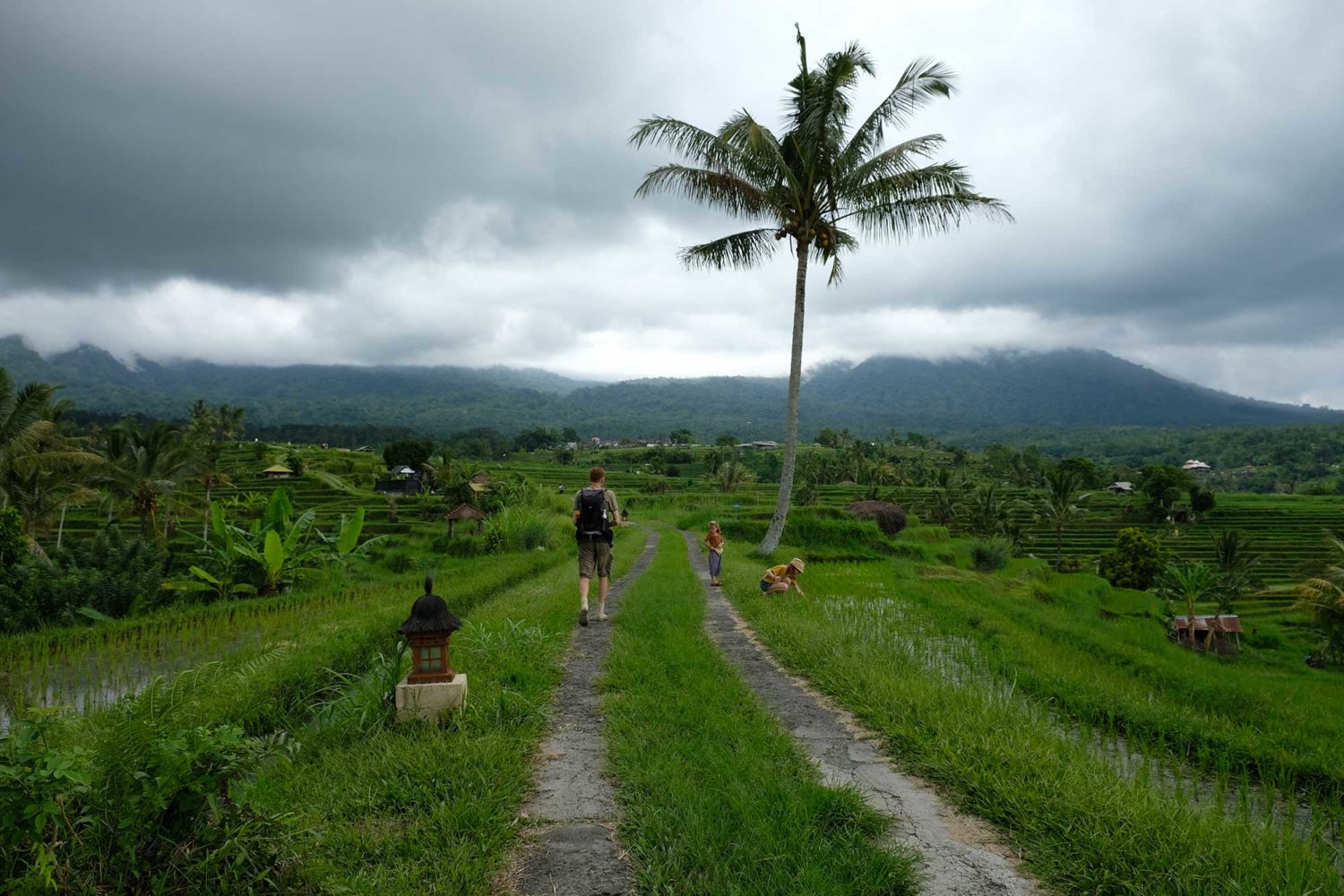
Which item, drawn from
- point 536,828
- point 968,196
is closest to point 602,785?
point 536,828

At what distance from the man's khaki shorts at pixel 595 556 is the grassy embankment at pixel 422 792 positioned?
2366 mm

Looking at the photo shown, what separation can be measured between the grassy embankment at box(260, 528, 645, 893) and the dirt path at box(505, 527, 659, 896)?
116 mm

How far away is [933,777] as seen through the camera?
13.6ft

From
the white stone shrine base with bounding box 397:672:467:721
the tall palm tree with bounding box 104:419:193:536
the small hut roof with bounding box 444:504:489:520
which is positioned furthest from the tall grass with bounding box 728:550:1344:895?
the tall palm tree with bounding box 104:419:193:536

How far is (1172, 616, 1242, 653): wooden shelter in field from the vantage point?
25.5 meters

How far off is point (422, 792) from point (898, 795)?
9.03ft

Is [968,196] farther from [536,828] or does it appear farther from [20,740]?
[20,740]

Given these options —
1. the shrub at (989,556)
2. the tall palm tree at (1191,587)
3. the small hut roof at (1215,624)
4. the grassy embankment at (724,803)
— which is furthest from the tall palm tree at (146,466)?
the small hut roof at (1215,624)

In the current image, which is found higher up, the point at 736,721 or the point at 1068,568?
the point at 736,721

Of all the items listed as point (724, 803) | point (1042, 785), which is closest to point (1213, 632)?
point (1042, 785)

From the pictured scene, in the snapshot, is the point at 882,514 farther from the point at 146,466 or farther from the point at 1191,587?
the point at 146,466

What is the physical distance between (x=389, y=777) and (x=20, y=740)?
177 cm

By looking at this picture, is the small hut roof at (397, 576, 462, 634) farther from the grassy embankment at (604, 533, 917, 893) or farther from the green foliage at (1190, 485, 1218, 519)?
the green foliage at (1190, 485, 1218, 519)

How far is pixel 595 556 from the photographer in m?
8.34
